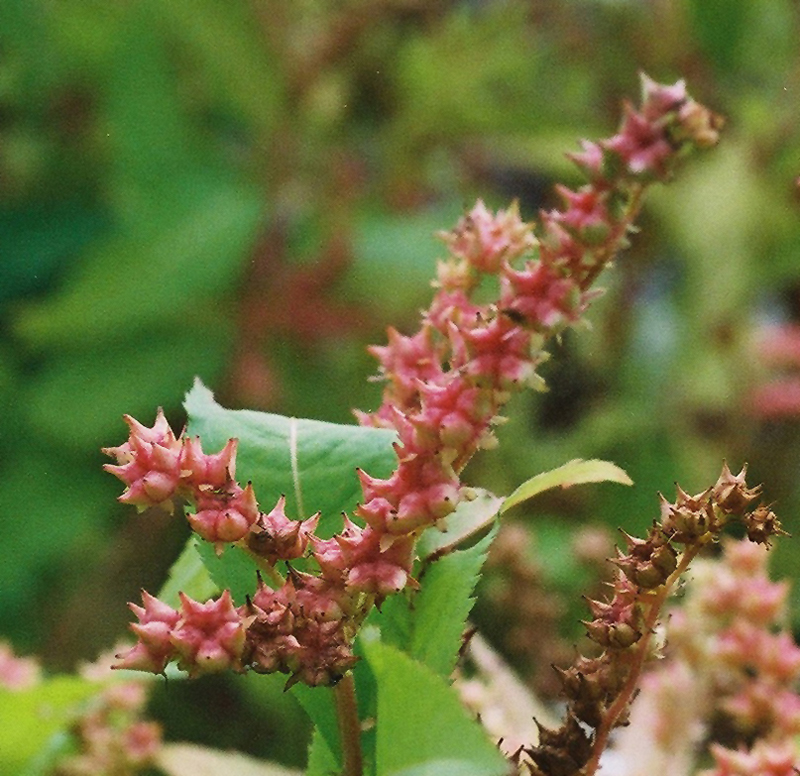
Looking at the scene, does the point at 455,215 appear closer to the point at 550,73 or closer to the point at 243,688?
the point at 550,73

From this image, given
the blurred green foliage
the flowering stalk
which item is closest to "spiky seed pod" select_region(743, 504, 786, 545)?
the flowering stalk

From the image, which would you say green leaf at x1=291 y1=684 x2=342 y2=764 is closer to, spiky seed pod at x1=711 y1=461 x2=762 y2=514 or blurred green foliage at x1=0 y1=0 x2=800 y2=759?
spiky seed pod at x1=711 y1=461 x2=762 y2=514

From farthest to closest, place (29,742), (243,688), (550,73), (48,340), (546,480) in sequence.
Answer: (550,73)
(48,340)
(243,688)
(29,742)
(546,480)

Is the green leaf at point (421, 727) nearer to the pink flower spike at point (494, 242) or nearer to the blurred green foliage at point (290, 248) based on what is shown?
the pink flower spike at point (494, 242)

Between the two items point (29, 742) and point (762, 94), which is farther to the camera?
point (762, 94)

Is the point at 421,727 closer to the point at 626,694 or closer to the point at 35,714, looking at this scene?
the point at 626,694

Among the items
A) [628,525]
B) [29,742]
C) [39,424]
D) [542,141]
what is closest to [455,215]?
[542,141]
